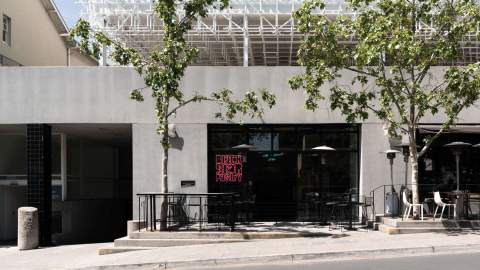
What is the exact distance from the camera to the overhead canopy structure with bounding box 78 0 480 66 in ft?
100

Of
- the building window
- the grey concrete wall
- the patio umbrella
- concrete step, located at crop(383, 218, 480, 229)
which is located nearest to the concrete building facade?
the grey concrete wall

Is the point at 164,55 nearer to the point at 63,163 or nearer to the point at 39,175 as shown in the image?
the point at 39,175

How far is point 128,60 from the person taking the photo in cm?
1503

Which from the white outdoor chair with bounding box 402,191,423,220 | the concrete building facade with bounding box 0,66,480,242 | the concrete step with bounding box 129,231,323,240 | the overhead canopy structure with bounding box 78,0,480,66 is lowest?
the concrete step with bounding box 129,231,323,240

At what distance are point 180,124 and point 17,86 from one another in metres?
4.92

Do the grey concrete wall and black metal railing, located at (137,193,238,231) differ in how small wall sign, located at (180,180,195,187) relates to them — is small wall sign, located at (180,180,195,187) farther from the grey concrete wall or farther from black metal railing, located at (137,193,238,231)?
black metal railing, located at (137,193,238,231)

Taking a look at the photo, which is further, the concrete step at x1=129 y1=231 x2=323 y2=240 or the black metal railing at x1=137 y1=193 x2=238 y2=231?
the black metal railing at x1=137 y1=193 x2=238 y2=231

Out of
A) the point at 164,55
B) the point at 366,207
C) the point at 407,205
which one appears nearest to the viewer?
the point at 164,55

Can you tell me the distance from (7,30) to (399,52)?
17.9 m

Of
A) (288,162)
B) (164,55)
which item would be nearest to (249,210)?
(288,162)

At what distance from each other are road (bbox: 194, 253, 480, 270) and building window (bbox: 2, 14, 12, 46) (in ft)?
59.2

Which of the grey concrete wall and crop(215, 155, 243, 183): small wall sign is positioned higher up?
the grey concrete wall

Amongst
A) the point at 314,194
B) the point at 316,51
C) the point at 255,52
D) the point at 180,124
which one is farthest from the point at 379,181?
the point at 255,52

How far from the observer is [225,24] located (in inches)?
1310
